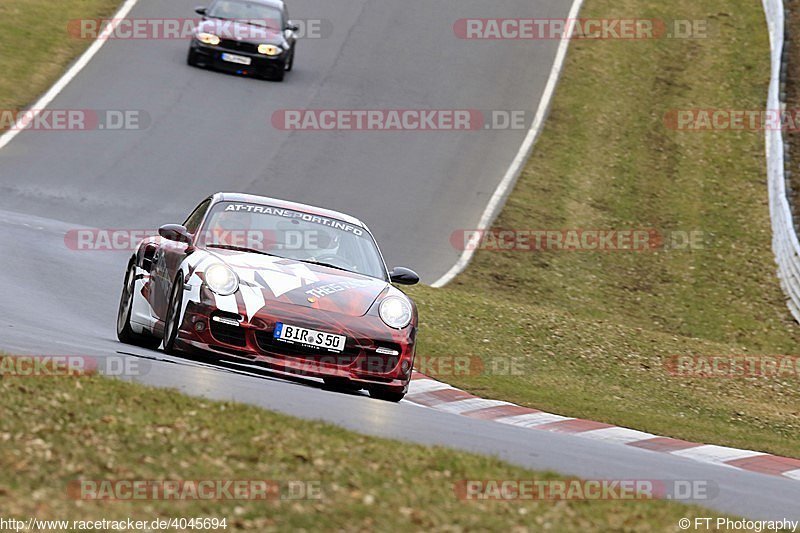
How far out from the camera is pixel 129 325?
38.7ft

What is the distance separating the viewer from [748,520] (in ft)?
23.6

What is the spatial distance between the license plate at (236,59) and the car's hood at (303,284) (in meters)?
17.5

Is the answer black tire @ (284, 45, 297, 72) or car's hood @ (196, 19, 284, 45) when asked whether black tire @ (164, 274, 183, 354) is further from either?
black tire @ (284, 45, 297, 72)

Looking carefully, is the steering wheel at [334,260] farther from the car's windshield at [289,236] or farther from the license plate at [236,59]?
the license plate at [236,59]

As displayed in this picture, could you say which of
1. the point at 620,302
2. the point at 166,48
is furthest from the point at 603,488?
the point at 166,48

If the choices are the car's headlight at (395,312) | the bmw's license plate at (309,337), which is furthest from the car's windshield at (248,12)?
the bmw's license plate at (309,337)

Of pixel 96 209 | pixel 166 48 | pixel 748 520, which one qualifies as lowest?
pixel 748 520

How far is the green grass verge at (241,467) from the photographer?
19.2 feet

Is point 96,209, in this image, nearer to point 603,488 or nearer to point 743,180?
point 743,180

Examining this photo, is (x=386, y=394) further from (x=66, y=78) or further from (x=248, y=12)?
(x=248, y=12)

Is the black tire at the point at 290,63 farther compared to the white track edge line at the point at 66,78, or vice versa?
the black tire at the point at 290,63

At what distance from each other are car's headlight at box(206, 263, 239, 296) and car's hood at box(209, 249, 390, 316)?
0.06 m

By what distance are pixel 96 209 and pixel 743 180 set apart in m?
12.8

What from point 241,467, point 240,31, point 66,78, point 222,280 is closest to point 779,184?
point 240,31
